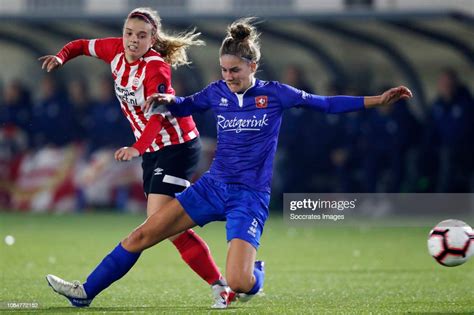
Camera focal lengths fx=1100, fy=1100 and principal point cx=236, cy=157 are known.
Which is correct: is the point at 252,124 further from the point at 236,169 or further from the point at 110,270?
the point at 110,270

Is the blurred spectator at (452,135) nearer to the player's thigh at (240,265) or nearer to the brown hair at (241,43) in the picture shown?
the brown hair at (241,43)

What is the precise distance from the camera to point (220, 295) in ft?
26.1

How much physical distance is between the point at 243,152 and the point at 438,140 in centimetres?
1002

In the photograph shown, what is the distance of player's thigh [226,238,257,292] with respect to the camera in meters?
7.43

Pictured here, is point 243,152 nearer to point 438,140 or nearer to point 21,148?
point 438,140

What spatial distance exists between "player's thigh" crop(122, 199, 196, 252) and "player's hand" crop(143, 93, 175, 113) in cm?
70

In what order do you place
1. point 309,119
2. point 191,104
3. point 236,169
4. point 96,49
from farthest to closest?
point 309,119 < point 96,49 < point 191,104 < point 236,169

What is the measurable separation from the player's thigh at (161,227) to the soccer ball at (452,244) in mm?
1871

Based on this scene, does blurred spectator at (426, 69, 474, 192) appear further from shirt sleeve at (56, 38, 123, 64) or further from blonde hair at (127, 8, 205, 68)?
shirt sleeve at (56, 38, 123, 64)

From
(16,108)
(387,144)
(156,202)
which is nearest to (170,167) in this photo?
(156,202)

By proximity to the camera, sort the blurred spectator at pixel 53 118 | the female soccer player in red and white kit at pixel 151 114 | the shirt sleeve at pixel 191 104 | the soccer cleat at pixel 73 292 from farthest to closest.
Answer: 1. the blurred spectator at pixel 53 118
2. the female soccer player in red and white kit at pixel 151 114
3. the shirt sleeve at pixel 191 104
4. the soccer cleat at pixel 73 292

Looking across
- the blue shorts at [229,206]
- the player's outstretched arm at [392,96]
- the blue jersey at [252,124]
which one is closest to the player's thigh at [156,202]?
the blue shorts at [229,206]

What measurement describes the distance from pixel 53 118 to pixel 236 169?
11.8m

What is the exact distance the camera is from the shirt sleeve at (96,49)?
837 cm
